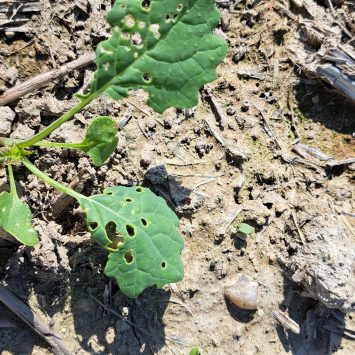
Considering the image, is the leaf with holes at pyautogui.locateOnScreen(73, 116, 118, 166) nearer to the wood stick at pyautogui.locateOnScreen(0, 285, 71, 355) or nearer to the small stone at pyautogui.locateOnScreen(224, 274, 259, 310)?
the wood stick at pyautogui.locateOnScreen(0, 285, 71, 355)

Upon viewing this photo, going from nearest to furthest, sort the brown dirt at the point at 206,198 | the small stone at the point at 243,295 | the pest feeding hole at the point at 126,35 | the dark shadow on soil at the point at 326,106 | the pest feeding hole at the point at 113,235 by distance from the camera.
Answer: the pest feeding hole at the point at 126,35, the pest feeding hole at the point at 113,235, the brown dirt at the point at 206,198, the small stone at the point at 243,295, the dark shadow on soil at the point at 326,106

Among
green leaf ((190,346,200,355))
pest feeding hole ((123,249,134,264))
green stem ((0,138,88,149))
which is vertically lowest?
green leaf ((190,346,200,355))

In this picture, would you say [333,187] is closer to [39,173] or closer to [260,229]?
[260,229]

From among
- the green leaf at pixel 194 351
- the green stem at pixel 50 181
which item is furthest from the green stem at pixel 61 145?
the green leaf at pixel 194 351

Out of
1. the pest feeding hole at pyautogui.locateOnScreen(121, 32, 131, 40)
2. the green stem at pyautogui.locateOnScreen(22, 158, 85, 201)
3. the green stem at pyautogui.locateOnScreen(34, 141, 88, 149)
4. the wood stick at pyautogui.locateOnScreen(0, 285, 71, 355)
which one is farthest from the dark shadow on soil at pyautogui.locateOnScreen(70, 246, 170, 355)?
the pest feeding hole at pyautogui.locateOnScreen(121, 32, 131, 40)

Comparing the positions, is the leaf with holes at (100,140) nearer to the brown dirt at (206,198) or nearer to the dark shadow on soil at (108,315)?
the brown dirt at (206,198)

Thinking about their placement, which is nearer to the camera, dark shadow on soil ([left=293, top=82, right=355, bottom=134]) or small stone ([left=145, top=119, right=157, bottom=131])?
small stone ([left=145, top=119, right=157, bottom=131])
